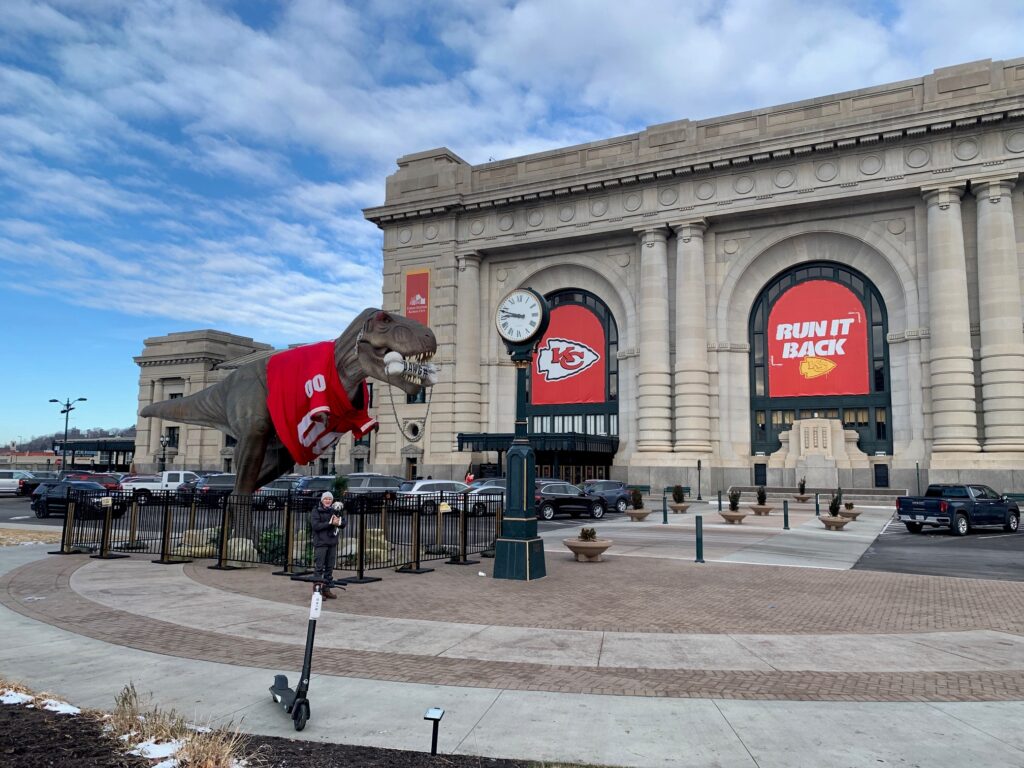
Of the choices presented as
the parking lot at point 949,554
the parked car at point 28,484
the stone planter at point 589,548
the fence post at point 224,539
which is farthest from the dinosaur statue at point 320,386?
the parked car at point 28,484

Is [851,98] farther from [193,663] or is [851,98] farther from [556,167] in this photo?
[193,663]

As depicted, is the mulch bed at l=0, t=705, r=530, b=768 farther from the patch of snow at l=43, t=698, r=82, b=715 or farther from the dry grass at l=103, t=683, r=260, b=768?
the patch of snow at l=43, t=698, r=82, b=715

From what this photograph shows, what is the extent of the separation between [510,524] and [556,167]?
45.2 meters

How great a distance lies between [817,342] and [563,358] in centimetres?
1835

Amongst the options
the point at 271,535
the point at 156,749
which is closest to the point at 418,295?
the point at 271,535

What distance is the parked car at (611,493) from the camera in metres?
36.3

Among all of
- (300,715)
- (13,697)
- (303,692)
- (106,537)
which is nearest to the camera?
(300,715)

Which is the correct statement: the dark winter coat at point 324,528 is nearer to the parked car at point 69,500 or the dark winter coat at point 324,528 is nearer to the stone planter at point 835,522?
the parked car at point 69,500

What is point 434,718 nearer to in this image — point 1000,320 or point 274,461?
point 274,461

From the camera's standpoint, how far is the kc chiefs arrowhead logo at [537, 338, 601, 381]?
178ft

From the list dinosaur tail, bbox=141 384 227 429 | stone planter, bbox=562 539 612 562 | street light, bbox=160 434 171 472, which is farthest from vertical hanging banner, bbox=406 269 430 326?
street light, bbox=160 434 171 472

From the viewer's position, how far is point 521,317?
583 inches

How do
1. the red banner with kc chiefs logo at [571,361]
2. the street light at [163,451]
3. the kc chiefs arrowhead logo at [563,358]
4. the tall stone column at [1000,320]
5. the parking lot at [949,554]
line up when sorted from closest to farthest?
the parking lot at [949,554] → the tall stone column at [1000,320] → the red banner with kc chiefs logo at [571,361] → the kc chiefs arrowhead logo at [563,358] → the street light at [163,451]

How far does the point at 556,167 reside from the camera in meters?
54.4
